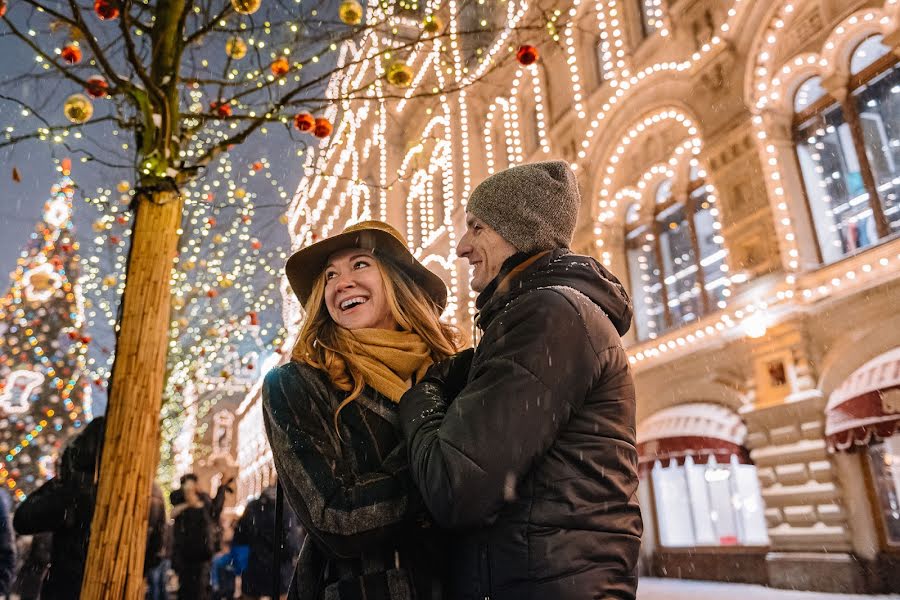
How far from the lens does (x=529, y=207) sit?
6.56ft

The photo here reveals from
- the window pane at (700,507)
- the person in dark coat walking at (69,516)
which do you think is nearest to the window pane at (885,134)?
the window pane at (700,507)

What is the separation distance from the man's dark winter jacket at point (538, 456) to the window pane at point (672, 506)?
36.2ft

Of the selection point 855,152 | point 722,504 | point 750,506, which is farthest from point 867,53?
point 722,504

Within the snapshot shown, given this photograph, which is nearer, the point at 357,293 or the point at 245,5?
the point at 357,293

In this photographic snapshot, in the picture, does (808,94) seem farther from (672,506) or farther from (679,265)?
(672,506)

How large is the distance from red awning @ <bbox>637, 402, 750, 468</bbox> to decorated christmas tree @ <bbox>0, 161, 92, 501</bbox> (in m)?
19.3

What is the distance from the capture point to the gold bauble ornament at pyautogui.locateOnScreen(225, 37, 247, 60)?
203 inches

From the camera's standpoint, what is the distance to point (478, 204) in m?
2.06

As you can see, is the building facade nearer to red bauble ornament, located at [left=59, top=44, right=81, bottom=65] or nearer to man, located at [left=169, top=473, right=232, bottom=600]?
red bauble ornament, located at [left=59, top=44, right=81, bottom=65]

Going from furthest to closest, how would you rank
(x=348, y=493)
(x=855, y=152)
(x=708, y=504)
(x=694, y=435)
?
(x=708, y=504)
(x=694, y=435)
(x=855, y=152)
(x=348, y=493)

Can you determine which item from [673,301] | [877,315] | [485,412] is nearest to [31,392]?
[673,301]

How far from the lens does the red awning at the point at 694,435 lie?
1062 centimetres

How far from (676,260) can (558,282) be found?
38.9 feet

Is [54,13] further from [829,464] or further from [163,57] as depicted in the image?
[829,464]
